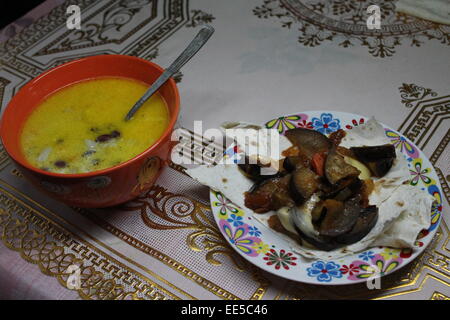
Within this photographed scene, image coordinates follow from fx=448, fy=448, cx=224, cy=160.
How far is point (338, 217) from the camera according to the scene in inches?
36.9

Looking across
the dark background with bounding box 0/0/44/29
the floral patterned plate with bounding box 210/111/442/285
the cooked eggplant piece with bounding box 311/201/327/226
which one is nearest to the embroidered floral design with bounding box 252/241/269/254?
the floral patterned plate with bounding box 210/111/442/285

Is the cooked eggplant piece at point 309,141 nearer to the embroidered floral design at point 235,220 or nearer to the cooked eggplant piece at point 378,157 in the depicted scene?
the cooked eggplant piece at point 378,157

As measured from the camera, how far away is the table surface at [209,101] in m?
1.00

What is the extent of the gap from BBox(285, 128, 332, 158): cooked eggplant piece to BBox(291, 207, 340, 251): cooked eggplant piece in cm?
19

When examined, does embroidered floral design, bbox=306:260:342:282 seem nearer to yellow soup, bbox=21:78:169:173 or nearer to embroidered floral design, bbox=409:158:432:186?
embroidered floral design, bbox=409:158:432:186

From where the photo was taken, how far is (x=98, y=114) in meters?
1.17

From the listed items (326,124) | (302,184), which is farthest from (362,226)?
(326,124)

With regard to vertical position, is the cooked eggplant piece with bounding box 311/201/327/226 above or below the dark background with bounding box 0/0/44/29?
above

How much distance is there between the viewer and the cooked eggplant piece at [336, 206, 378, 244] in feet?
3.03

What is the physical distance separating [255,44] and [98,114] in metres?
0.69

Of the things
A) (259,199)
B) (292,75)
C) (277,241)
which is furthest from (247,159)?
(292,75)

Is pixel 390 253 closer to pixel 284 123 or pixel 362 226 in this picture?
pixel 362 226

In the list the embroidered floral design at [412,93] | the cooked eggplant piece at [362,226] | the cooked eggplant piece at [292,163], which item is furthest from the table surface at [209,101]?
the cooked eggplant piece at [292,163]
